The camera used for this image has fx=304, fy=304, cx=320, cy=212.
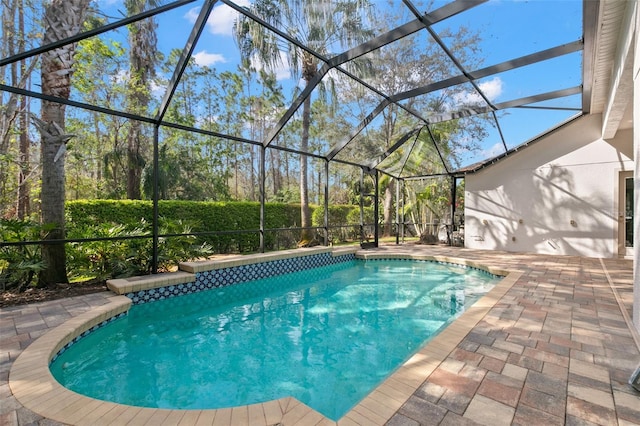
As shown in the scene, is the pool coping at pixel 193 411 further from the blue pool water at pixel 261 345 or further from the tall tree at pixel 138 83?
the tall tree at pixel 138 83

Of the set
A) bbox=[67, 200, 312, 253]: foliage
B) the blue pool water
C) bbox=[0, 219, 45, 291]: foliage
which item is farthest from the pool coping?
bbox=[67, 200, 312, 253]: foliage

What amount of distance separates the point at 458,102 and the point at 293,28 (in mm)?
→ 4476

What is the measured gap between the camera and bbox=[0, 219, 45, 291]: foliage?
4.59 metres

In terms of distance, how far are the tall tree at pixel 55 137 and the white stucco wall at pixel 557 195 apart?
11542mm

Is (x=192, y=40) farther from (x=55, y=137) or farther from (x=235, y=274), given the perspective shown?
(x=235, y=274)

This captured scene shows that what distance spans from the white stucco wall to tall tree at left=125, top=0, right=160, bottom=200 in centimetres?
1321

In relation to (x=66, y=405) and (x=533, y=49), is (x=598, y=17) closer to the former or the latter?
(x=533, y=49)

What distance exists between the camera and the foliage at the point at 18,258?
15.0ft

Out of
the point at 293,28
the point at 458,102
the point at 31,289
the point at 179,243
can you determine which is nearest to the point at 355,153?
the point at 458,102

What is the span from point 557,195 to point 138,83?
52.5 ft

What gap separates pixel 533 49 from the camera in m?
5.36

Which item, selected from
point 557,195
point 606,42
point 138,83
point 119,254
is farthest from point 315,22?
point 138,83

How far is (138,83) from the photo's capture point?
1269 centimetres

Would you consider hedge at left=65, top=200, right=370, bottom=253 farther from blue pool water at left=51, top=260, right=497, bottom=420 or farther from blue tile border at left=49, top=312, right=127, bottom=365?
blue pool water at left=51, top=260, right=497, bottom=420
